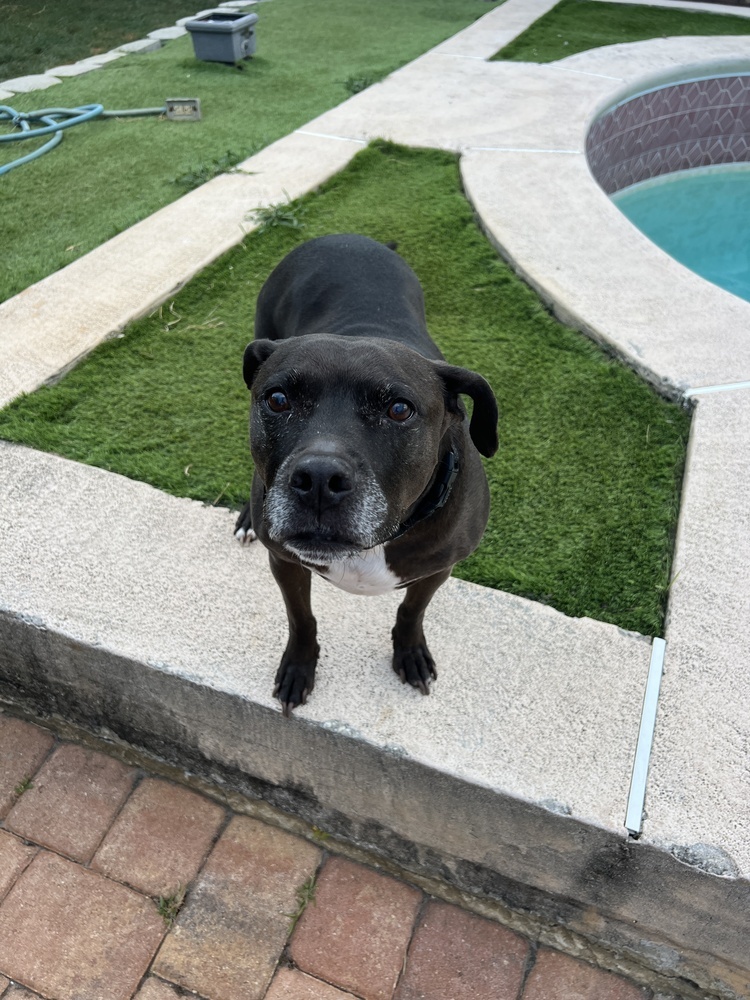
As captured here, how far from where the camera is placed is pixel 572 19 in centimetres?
1030

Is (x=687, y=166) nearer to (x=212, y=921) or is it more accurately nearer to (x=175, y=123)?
(x=175, y=123)

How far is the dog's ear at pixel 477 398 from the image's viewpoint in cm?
211

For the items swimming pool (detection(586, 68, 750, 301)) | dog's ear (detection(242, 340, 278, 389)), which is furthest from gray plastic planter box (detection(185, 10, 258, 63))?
dog's ear (detection(242, 340, 278, 389))

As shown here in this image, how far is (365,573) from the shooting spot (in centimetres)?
214

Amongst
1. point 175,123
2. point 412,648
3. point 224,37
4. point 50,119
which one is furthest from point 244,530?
point 224,37

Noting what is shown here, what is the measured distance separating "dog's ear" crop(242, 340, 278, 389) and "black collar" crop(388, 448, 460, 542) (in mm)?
573

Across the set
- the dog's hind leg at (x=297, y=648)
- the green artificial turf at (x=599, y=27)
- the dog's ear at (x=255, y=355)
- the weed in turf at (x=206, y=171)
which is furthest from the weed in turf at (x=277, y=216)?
the green artificial turf at (x=599, y=27)

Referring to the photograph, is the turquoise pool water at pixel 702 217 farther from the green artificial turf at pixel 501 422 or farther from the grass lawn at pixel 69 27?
the grass lawn at pixel 69 27

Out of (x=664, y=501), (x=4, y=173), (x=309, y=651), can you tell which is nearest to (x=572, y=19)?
(x=4, y=173)

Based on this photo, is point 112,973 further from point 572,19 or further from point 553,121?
point 572,19

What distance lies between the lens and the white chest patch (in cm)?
210

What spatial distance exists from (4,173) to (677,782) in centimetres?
598

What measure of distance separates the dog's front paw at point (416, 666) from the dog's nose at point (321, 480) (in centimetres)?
89

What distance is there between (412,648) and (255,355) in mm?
1017
